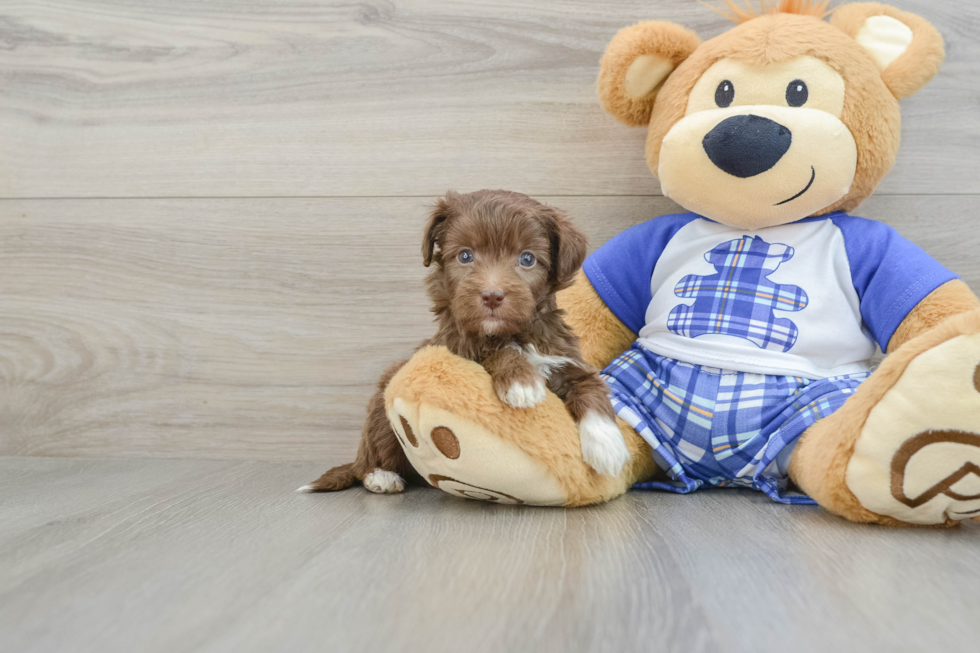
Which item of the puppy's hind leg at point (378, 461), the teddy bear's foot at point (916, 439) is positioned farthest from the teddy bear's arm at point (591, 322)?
the teddy bear's foot at point (916, 439)

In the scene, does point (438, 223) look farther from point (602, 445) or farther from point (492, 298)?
point (602, 445)

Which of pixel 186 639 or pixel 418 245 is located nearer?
pixel 186 639

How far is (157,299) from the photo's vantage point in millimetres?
1675

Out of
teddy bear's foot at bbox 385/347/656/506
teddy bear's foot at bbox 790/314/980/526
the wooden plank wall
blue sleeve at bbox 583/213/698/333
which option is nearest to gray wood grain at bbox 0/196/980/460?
the wooden plank wall

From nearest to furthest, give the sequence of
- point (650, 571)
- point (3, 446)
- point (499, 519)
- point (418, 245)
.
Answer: point (650, 571) → point (499, 519) → point (418, 245) → point (3, 446)

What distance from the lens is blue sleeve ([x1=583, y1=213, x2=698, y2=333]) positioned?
4.53ft

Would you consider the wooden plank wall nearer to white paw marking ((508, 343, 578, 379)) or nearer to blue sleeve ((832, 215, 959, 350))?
blue sleeve ((832, 215, 959, 350))

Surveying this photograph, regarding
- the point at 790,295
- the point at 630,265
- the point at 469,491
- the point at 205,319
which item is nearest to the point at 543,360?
the point at 469,491

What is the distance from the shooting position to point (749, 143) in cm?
116

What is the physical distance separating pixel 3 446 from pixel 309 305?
2.75ft

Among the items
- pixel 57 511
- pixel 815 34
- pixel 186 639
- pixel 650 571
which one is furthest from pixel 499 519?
pixel 815 34

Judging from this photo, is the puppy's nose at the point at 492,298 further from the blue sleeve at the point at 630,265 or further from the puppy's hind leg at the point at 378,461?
the blue sleeve at the point at 630,265

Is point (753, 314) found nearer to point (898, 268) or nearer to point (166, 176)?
point (898, 268)

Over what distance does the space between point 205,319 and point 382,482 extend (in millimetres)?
682
